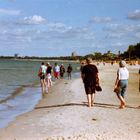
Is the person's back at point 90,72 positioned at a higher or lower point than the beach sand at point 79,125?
higher

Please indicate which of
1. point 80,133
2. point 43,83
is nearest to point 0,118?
point 80,133

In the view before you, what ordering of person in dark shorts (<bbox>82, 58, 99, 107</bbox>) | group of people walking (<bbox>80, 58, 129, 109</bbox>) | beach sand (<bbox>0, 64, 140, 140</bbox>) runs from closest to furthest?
1. beach sand (<bbox>0, 64, 140, 140</bbox>)
2. group of people walking (<bbox>80, 58, 129, 109</bbox>)
3. person in dark shorts (<bbox>82, 58, 99, 107</bbox>)

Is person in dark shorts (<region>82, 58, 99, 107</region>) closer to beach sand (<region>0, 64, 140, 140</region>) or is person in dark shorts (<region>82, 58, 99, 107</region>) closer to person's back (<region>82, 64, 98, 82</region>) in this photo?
person's back (<region>82, 64, 98, 82</region>)

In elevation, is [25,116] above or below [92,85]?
below

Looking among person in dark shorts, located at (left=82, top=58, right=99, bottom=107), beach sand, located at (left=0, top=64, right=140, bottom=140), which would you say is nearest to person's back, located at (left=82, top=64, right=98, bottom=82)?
person in dark shorts, located at (left=82, top=58, right=99, bottom=107)

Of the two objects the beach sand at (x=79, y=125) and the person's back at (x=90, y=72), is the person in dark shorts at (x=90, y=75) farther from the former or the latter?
the beach sand at (x=79, y=125)

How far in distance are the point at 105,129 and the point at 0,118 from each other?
16.6 feet

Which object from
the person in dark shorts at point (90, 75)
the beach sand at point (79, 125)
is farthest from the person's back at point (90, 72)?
the beach sand at point (79, 125)

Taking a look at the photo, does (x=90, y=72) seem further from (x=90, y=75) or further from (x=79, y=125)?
(x=79, y=125)

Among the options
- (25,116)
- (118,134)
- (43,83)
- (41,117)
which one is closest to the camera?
(118,134)

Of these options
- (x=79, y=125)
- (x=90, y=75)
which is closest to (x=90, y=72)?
(x=90, y=75)

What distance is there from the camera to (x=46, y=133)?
11133 millimetres

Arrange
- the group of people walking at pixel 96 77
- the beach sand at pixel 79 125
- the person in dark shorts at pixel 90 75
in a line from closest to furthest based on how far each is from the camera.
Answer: the beach sand at pixel 79 125 → the group of people walking at pixel 96 77 → the person in dark shorts at pixel 90 75

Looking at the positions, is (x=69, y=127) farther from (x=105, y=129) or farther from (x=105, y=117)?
(x=105, y=117)
